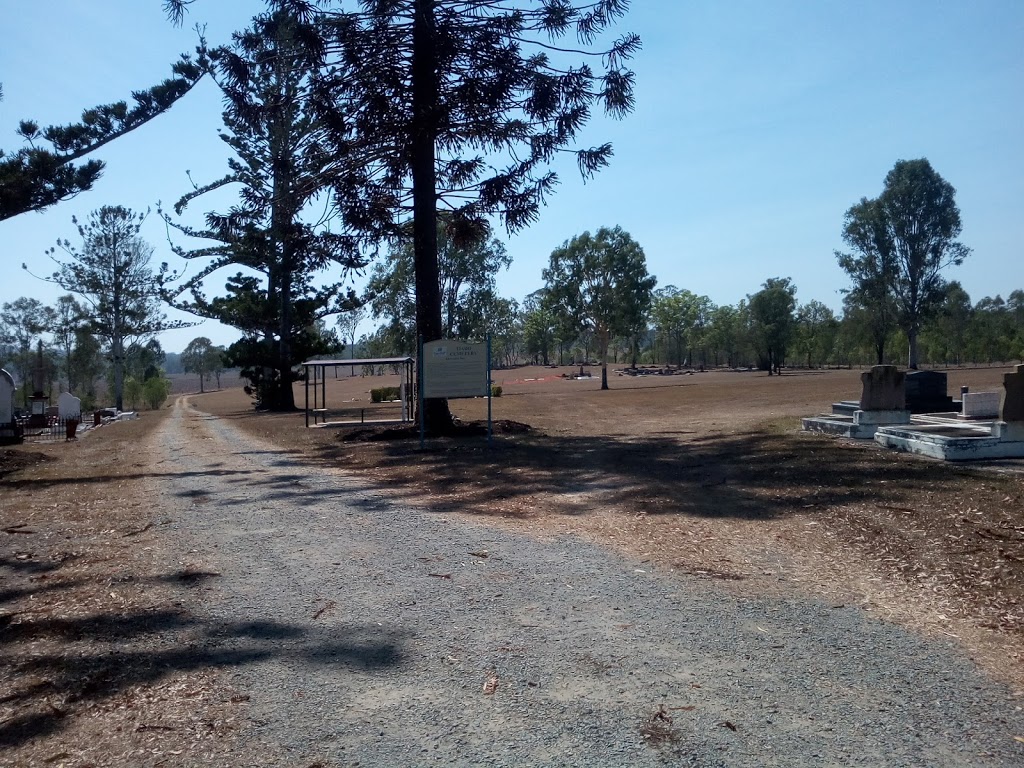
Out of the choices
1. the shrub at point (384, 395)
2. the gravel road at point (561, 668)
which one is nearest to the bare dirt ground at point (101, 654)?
the gravel road at point (561, 668)

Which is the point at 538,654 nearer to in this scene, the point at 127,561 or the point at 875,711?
the point at 875,711

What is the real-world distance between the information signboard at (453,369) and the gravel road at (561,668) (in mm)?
9506

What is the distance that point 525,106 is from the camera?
17.9 meters

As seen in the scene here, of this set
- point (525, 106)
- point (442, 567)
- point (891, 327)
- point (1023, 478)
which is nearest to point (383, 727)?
point (442, 567)

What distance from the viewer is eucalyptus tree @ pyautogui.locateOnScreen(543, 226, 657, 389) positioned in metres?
58.7

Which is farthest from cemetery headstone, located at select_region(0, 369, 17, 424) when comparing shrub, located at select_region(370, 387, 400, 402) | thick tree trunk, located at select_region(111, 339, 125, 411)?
shrub, located at select_region(370, 387, 400, 402)

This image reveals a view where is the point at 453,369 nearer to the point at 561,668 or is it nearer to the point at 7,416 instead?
the point at 561,668

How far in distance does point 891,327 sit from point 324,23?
6213 cm

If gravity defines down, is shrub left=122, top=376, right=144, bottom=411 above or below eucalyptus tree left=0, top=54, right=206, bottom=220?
below

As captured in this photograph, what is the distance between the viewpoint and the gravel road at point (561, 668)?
12.4 ft

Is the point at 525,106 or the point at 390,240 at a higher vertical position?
the point at 525,106

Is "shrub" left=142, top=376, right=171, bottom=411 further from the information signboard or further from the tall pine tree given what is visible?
the information signboard

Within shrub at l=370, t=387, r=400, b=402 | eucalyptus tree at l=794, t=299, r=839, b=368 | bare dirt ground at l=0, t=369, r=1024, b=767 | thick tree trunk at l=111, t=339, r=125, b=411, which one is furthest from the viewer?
eucalyptus tree at l=794, t=299, r=839, b=368

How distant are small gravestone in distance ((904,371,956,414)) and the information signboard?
9.31 metres
